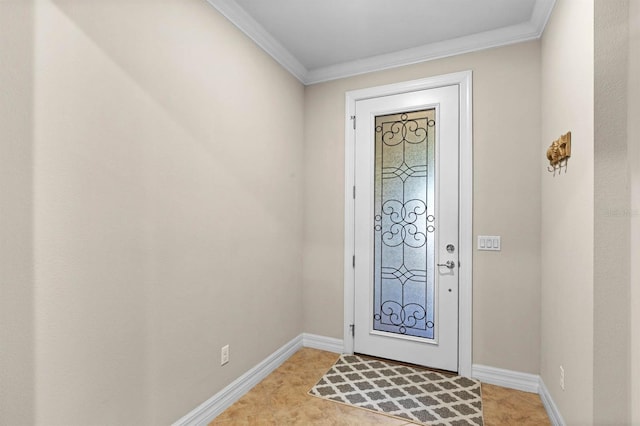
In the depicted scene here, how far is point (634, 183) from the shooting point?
1.37 meters

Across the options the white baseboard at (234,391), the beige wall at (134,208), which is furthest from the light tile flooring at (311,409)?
the beige wall at (134,208)

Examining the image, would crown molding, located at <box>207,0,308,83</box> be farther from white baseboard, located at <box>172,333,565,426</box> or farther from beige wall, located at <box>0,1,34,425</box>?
white baseboard, located at <box>172,333,565,426</box>

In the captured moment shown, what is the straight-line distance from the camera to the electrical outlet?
211 centimetres

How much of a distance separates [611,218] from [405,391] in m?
1.68

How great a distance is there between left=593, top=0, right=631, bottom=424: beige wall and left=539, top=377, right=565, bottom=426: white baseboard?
57cm

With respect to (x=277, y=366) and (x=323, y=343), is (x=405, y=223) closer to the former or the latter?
(x=323, y=343)

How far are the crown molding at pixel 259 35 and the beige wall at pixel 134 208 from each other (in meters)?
0.06

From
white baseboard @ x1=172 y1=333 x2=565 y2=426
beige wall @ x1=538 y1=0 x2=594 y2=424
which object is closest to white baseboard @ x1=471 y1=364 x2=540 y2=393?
white baseboard @ x1=172 y1=333 x2=565 y2=426

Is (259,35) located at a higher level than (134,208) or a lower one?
higher

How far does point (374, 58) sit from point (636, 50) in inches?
72.0

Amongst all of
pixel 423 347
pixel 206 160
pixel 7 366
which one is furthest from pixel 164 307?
pixel 423 347

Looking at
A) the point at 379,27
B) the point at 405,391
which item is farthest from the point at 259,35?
the point at 405,391

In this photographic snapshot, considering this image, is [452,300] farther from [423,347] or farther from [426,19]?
[426,19]

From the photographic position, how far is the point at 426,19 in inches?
91.0
